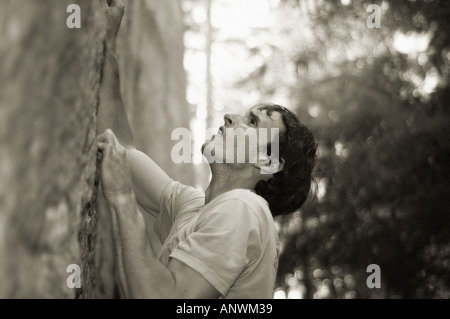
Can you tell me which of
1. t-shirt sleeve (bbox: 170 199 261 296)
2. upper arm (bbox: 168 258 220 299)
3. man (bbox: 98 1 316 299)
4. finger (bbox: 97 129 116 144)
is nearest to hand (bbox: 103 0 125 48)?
man (bbox: 98 1 316 299)

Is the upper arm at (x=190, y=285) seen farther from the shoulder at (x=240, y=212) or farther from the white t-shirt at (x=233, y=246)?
the shoulder at (x=240, y=212)

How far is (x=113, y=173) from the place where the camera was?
6.16ft

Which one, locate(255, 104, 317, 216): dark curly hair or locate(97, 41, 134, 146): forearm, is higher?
locate(97, 41, 134, 146): forearm

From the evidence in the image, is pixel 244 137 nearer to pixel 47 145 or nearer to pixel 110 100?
pixel 110 100

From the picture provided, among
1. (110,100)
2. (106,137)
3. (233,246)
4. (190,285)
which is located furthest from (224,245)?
(110,100)

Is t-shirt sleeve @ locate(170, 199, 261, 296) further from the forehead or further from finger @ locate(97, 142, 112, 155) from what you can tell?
the forehead

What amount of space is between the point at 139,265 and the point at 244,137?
722mm

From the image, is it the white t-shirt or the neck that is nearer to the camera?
the white t-shirt

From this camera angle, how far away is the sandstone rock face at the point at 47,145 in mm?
1440

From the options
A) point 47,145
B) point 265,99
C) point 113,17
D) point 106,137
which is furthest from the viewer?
point 265,99

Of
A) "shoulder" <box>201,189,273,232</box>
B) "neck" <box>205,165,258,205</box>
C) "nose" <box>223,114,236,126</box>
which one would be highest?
"nose" <box>223,114,236,126</box>

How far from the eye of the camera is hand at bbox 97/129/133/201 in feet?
6.11

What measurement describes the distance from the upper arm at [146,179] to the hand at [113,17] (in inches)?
19.2
